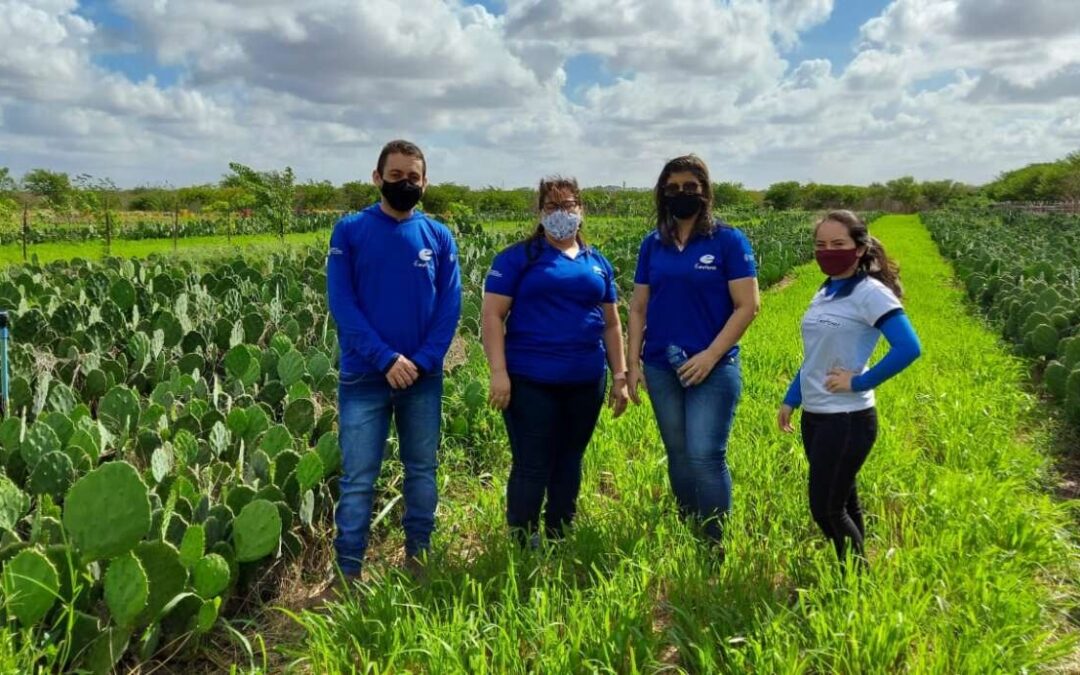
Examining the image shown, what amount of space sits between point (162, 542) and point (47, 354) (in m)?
3.16

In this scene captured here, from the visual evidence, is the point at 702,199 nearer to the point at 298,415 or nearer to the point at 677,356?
the point at 677,356

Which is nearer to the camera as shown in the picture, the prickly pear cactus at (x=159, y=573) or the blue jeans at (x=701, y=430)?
the prickly pear cactus at (x=159, y=573)

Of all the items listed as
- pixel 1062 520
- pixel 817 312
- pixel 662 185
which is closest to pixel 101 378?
pixel 662 185

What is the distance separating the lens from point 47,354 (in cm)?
492

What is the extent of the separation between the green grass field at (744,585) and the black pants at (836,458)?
171mm

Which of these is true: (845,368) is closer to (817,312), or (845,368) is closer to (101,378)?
(817,312)

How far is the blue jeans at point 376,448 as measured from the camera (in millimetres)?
2977

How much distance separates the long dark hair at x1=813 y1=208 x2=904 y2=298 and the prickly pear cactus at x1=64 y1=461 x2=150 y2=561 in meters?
2.29

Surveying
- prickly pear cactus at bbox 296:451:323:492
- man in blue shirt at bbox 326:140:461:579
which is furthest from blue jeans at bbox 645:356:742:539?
prickly pear cactus at bbox 296:451:323:492

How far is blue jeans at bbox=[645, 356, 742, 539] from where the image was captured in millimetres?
2920

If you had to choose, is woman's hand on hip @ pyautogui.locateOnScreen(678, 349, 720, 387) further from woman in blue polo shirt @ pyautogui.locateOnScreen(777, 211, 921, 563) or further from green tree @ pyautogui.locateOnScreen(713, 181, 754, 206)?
green tree @ pyautogui.locateOnScreen(713, 181, 754, 206)

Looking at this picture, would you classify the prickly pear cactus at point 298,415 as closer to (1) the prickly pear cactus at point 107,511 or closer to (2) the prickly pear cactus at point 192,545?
(2) the prickly pear cactus at point 192,545

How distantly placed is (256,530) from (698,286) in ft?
5.70

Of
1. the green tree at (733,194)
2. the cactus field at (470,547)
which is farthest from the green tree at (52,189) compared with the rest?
the green tree at (733,194)
